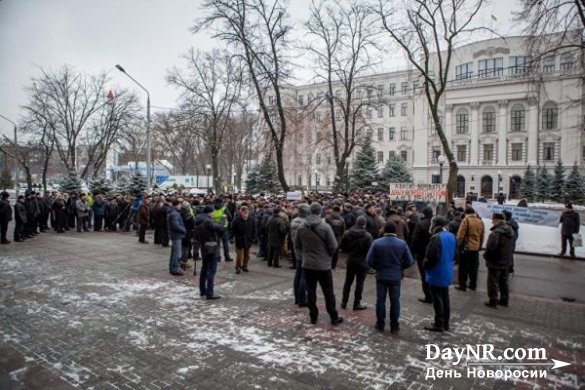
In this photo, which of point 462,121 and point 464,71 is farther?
point 462,121

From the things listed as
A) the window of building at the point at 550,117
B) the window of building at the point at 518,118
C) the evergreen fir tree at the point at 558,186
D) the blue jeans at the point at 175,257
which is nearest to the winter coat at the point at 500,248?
the blue jeans at the point at 175,257

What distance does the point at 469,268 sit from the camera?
9.51m

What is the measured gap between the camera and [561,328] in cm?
688

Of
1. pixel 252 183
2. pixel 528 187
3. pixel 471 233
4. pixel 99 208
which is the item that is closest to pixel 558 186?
pixel 528 187

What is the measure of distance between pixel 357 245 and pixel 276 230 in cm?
430

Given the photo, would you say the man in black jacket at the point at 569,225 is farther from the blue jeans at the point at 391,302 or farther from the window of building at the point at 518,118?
the window of building at the point at 518,118

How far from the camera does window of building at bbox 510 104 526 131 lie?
199 feet

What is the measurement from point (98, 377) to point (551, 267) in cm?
1293

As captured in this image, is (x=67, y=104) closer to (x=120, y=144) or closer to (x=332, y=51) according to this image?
(x=120, y=144)

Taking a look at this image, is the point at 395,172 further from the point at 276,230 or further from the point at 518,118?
the point at 276,230

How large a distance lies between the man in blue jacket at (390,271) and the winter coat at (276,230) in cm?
499

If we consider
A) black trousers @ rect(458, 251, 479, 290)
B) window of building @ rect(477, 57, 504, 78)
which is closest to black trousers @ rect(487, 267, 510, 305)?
black trousers @ rect(458, 251, 479, 290)

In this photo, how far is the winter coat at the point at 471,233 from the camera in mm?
9078

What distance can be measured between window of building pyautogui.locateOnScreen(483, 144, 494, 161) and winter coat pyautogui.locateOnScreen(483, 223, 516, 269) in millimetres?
61360
